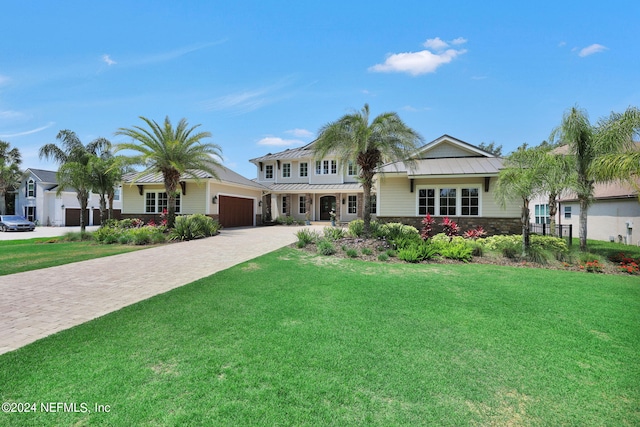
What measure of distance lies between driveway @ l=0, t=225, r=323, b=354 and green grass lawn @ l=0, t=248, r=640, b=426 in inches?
21.6

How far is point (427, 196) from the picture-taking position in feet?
53.0

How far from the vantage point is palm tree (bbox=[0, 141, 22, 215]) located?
35.2 metres

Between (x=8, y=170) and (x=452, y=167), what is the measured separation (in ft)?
154

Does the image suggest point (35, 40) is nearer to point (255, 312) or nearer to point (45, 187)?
point (255, 312)

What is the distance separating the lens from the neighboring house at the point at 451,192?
15172 mm

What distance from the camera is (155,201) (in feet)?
74.4

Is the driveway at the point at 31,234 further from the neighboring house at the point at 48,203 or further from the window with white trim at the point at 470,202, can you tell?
the window with white trim at the point at 470,202

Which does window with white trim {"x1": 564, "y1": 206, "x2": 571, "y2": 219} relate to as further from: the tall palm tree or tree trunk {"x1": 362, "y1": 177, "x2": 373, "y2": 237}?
tree trunk {"x1": 362, "y1": 177, "x2": 373, "y2": 237}

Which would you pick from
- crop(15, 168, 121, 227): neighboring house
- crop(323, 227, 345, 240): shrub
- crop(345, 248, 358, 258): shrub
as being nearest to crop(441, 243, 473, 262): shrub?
crop(345, 248, 358, 258): shrub

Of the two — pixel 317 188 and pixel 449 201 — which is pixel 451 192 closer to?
pixel 449 201

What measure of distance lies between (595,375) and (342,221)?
77.6ft

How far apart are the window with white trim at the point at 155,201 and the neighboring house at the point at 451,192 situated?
15.8 meters

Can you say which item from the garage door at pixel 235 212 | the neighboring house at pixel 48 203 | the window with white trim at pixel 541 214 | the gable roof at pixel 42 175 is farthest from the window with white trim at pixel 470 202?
the gable roof at pixel 42 175

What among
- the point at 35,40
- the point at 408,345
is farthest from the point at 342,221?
the point at 408,345
